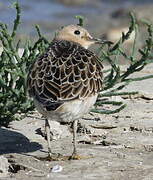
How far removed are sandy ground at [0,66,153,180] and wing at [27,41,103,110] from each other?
1.98 ft

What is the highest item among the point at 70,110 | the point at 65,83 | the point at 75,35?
the point at 75,35

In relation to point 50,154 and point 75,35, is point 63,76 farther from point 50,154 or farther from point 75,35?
point 75,35

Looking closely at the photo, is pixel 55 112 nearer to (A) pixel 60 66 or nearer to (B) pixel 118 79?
(A) pixel 60 66

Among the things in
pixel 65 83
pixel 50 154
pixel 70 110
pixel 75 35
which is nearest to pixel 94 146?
pixel 50 154

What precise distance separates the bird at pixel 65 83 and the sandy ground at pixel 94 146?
10.3 inches

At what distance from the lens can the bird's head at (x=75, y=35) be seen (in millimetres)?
8234

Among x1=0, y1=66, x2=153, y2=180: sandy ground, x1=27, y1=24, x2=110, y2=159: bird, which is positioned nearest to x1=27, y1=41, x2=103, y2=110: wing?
x1=27, y1=24, x2=110, y2=159: bird

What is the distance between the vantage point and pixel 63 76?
7.26 metres

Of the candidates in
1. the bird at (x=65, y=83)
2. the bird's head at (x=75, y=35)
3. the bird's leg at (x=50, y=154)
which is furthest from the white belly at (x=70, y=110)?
the bird's head at (x=75, y=35)

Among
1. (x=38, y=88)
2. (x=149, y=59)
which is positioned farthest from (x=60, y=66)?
(x=149, y=59)

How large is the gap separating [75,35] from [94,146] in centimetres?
119

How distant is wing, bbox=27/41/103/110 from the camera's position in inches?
281

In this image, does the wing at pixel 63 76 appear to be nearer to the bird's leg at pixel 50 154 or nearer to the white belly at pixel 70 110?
the white belly at pixel 70 110

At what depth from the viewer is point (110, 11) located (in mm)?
23219
